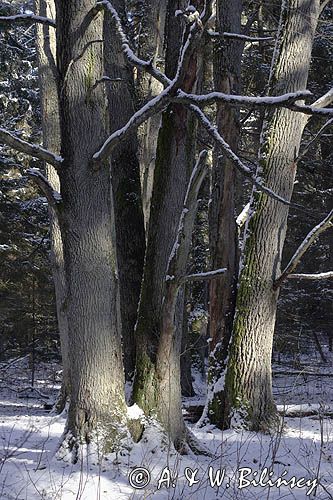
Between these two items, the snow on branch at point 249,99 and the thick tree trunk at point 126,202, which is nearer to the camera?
the snow on branch at point 249,99

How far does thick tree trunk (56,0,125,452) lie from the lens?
488 cm

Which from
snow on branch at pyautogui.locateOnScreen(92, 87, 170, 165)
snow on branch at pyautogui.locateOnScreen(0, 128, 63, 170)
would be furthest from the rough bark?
snow on branch at pyautogui.locateOnScreen(0, 128, 63, 170)

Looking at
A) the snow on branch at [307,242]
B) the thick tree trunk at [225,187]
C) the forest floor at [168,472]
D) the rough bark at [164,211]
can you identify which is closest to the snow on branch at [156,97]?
the rough bark at [164,211]

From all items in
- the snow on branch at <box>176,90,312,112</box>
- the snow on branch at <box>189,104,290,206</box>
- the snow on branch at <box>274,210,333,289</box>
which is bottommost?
the snow on branch at <box>274,210,333,289</box>

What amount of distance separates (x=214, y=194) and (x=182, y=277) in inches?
119

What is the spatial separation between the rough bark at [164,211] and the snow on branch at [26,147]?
3.96 feet

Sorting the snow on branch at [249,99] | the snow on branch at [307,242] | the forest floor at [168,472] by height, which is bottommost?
the forest floor at [168,472]

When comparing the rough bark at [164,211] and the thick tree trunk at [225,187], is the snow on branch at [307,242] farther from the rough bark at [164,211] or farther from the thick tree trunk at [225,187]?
the rough bark at [164,211]

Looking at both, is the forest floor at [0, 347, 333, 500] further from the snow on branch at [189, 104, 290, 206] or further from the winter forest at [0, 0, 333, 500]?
the snow on branch at [189, 104, 290, 206]

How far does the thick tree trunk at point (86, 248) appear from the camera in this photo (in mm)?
4883

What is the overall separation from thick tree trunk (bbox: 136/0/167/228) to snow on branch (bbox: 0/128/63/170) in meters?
3.30

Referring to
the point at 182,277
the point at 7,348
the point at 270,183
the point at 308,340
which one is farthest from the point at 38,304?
the point at 182,277

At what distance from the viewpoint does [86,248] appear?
16.2ft

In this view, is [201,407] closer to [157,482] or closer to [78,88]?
[157,482]
